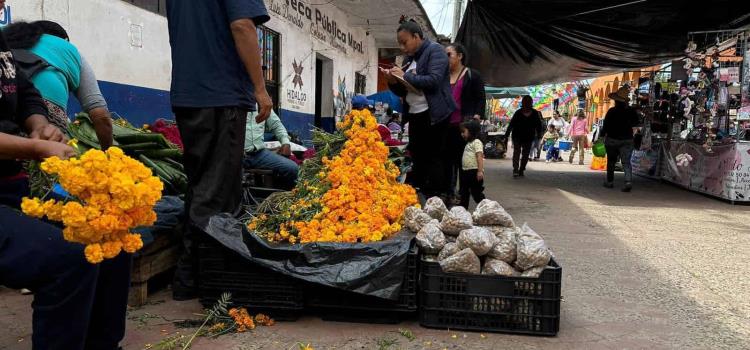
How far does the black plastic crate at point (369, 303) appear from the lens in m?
2.77

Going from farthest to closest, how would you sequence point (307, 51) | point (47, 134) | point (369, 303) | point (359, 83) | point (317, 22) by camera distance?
point (359, 83), point (317, 22), point (307, 51), point (369, 303), point (47, 134)

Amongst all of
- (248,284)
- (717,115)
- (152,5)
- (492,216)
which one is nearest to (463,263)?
(492,216)

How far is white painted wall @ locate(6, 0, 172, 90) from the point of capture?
4359 millimetres

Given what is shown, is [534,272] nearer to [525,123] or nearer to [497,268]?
[497,268]

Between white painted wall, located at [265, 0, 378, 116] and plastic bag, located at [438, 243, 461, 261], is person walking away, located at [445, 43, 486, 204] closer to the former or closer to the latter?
plastic bag, located at [438, 243, 461, 261]

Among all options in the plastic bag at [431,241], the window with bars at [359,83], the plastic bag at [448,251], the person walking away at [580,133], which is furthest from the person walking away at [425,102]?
the person walking away at [580,133]

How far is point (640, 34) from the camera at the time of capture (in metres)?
9.84

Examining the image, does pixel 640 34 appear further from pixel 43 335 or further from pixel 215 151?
pixel 43 335

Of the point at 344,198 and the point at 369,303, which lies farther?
the point at 344,198

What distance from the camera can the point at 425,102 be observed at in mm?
5207

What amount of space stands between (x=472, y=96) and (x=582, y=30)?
4.56m

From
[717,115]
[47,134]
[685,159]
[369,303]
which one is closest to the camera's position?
[47,134]

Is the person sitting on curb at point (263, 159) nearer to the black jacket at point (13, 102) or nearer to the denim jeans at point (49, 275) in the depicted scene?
the black jacket at point (13, 102)

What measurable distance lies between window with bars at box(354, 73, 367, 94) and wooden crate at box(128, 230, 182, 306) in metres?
12.1
